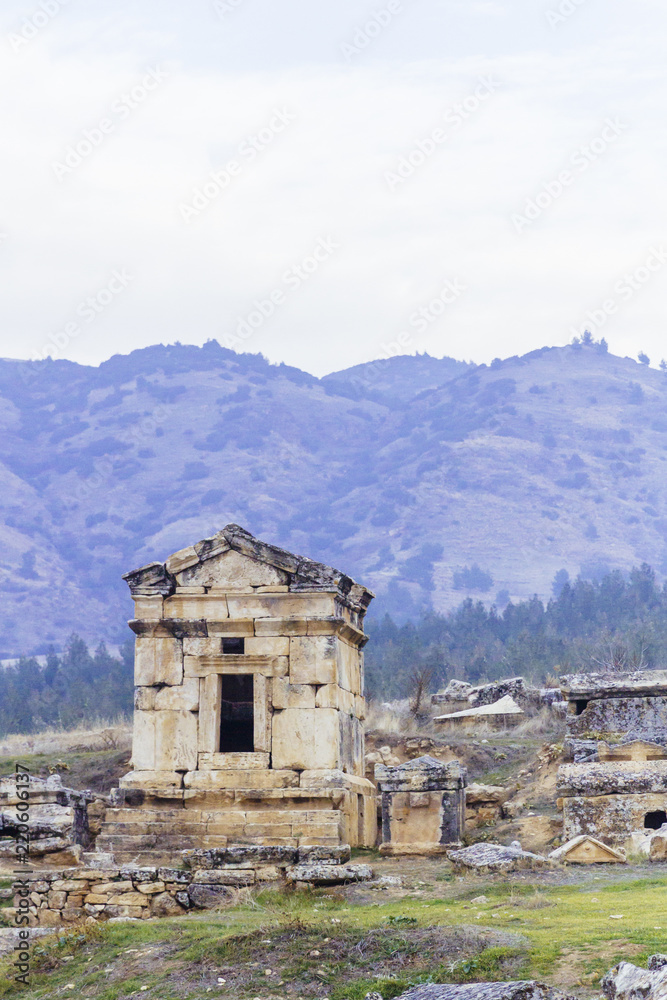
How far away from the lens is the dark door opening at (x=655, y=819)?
15912 mm

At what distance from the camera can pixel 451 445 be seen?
646ft

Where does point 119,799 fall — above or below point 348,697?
below

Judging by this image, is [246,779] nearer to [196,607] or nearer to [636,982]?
[196,607]

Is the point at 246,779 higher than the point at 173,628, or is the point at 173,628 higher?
the point at 173,628

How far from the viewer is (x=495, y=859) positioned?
46.4 feet

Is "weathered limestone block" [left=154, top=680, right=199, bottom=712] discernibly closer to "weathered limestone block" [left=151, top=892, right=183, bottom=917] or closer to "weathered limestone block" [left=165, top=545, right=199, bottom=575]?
"weathered limestone block" [left=165, top=545, right=199, bottom=575]

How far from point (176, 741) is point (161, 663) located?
3.35ft

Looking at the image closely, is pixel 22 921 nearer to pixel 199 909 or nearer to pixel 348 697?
pixel 199 909

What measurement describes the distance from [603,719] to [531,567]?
14391cm

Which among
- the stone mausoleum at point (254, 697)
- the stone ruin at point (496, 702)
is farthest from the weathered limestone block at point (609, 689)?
the stone ruin at point (496, 702)

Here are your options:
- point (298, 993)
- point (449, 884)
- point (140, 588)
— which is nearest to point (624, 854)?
point (449, 884)

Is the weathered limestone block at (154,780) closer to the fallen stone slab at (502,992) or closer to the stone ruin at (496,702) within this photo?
the fallen stone slab at (502,992)

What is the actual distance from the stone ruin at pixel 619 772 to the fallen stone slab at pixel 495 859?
1.38 metres

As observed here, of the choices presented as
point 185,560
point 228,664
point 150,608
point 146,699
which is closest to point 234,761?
point 228,664
